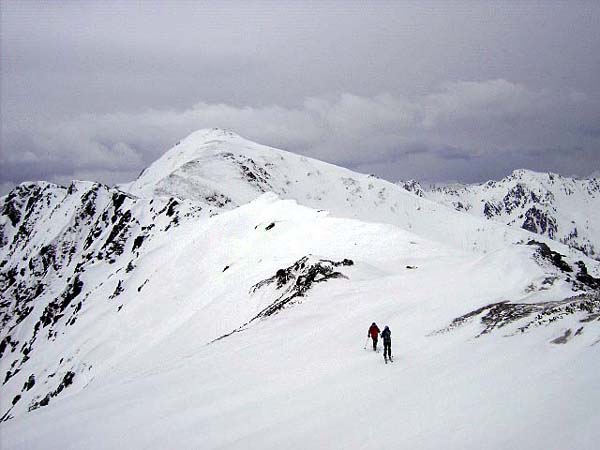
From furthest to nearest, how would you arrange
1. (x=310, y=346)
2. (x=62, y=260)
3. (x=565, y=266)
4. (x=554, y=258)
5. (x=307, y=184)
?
(x=307, y=184) → (x=62, y=260) → (x=554, y=258) → (x=565, y=266) → (x=310, y=346)

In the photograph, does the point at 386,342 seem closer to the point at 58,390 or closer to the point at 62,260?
the point at 58,390

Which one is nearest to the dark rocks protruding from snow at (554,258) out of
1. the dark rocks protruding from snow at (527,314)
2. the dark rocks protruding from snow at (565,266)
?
the dark rocks protruding from snow at (565,266)

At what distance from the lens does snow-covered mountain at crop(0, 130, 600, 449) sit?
10.4m

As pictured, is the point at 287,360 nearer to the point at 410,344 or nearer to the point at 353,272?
the point at 410,344

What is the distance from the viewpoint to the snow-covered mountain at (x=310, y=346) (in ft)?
34.3

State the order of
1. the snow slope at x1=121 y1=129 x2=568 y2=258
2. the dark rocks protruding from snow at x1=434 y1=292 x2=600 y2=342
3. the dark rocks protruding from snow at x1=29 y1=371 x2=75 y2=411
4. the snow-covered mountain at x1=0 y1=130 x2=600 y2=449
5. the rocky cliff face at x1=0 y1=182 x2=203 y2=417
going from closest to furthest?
the snow-covered mountain at x1=0 y1=130 x2=600 y2=449, the dark rocks protruding from snow at x1=434 y1=292 x2=600 y2=342, the dark rocks protruding from snow at x1=29 y1=371 x2=75 y2=411, the rocky cliff face at x1=0 y1=182 x2=203 y2=417, the snow slope at x1=121 y1=129 x2=568 y2=258

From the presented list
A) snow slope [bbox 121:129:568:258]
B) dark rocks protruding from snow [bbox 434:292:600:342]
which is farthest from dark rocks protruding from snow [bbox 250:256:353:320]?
snow slope [bbox 121:129:568:258]

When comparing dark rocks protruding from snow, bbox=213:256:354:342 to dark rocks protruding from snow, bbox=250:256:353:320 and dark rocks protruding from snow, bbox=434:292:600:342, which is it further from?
dark rocks protruding from snow, bbox=434:292:600:342

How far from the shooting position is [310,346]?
19109 millimetres

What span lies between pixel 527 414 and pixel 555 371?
8.08 feet

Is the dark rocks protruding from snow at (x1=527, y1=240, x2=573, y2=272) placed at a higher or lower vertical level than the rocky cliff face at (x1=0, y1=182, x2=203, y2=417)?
lower

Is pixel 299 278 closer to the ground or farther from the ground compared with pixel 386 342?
farther from the ground

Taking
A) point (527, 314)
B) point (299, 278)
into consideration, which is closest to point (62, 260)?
point (299, 278)

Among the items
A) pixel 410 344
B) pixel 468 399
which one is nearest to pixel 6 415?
pixel 410 344
